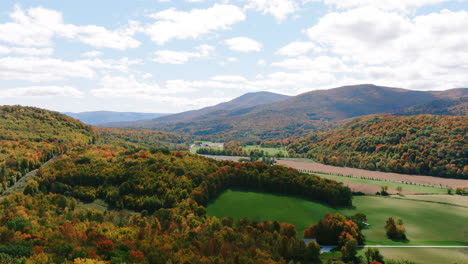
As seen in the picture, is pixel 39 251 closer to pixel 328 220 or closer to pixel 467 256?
pixel 328 220

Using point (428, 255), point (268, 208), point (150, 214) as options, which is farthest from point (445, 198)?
point (150, 214)

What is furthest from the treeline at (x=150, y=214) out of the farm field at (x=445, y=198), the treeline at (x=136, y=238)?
the farm field at (x=445, y=198)

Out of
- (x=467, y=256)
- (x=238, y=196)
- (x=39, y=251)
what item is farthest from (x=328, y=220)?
(x=39, y=251)

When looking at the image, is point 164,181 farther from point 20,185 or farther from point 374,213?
point 374,213

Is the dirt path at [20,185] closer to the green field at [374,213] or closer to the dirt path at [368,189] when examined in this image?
the green field at [374,213]

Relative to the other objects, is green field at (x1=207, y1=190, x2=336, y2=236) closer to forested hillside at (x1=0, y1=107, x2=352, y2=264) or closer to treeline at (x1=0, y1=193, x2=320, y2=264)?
forested hillside at (x1=0, y1=107, x2=352, y2=264)

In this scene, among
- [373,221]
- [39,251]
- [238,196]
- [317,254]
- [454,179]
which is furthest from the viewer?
[454,179]

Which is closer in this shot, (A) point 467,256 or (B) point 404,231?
(A) point 467,256
